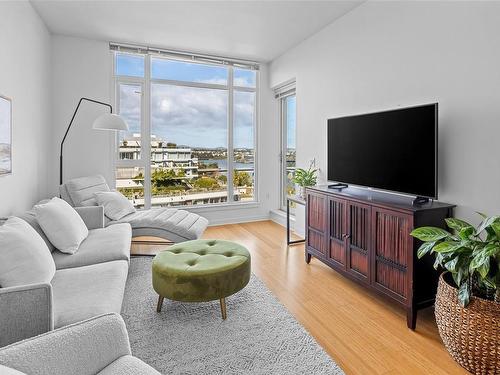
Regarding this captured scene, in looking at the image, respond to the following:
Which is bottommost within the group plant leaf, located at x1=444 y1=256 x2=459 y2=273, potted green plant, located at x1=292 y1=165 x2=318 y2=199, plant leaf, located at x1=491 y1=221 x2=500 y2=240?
plant leaf, located at x1=444 y1=256 x2=459 y2=273

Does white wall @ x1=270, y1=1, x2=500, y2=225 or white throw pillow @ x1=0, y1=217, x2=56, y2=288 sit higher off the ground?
white wall @ x1=270, y1=1, x2=500, y2=225

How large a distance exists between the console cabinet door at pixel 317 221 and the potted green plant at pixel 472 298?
4.32 feet

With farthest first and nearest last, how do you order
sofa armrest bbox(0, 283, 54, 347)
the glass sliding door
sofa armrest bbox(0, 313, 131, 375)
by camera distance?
the glass sliding door → sofa armrest bbox(0, 283, 54, 347) → sofa armrest bbox(0, 313, 131, 375)

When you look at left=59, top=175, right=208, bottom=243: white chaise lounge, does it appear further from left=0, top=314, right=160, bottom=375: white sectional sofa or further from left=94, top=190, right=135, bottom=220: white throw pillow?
left=0, top=314, right=160, bottom=375: white sectional sofa

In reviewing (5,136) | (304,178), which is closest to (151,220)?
(5,136)

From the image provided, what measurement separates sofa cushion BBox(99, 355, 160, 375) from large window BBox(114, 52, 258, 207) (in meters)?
3.84

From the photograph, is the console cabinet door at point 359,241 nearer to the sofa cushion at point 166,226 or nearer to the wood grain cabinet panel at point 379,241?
the wood grain cabinet panel at point 379,241

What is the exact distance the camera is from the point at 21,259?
5.41 feet

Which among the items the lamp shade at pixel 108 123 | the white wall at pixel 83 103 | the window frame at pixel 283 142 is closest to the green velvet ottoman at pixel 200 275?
the lamp shade at pixel 108 123

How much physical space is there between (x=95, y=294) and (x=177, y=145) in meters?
3.46

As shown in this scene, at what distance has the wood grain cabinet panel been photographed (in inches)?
85.4

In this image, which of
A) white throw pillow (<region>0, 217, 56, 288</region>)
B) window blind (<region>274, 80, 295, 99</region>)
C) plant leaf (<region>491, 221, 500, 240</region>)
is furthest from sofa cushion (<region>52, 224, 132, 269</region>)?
window blind (<region>274, 80, 295, 99</region>)

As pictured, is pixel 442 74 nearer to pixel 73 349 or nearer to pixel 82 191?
pixel 73 349

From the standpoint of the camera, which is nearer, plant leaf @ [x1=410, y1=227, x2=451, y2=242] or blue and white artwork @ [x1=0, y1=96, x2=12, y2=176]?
plant leaf @ [x1=410, y1=227, x2=451, y2=242]
